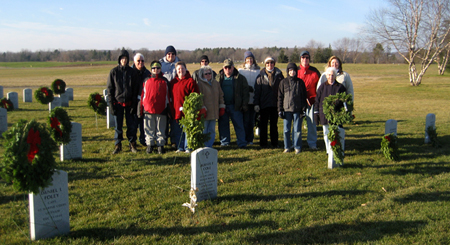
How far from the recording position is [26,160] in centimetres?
401

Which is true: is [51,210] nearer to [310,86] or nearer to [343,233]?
[343,233]

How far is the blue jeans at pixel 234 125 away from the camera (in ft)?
30.6

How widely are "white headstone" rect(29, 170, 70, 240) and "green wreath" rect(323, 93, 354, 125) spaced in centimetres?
540

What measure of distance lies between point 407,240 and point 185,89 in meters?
5.22

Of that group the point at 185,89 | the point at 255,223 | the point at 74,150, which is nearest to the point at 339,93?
the point at 185,89

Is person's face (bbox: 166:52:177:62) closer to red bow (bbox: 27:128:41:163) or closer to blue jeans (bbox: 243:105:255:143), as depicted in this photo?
blue jeans (bbox: 243:105:255:143)

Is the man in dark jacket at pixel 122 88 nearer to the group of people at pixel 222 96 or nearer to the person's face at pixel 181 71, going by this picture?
the group of people at pixel 222 96

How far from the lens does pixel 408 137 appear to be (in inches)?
440

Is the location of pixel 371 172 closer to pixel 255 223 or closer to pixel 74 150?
pixel 255 223

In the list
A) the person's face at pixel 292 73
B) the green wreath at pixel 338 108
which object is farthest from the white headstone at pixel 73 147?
the green wreath at pixel 338 108

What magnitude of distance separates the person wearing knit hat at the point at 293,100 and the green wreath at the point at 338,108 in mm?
1042

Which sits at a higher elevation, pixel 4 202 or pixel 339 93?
pixel 339 93

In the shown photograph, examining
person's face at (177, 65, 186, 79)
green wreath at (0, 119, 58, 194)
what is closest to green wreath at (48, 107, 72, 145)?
person's face at (177, 65, 186, 79)

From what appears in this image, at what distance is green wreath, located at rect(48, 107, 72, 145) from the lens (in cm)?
721
